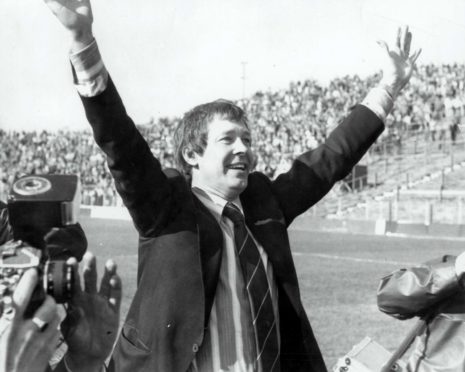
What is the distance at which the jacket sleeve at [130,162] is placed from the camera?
8.29ft

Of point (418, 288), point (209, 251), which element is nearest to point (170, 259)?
point (209, 251)

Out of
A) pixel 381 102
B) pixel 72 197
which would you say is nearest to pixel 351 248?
pixel 381 102

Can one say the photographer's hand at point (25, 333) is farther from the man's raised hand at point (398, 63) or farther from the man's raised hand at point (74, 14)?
the man's raised hand at point (398, 63)

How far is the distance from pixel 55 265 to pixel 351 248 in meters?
17.4

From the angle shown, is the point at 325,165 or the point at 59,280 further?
the point at 325,165

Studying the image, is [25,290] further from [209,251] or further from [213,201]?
[213,201]

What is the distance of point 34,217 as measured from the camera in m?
1.83

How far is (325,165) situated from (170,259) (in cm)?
79

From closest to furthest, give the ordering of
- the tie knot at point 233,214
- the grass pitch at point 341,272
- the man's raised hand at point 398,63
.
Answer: the tie knot at point 233,214 < the man's raised hand at point 398,63 < the grass pitch at point 341,272

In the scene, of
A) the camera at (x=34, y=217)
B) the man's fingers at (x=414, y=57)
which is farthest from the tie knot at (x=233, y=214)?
the camera at (x=34, y=217)

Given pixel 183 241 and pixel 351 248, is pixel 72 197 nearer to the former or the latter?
pixel 183 241

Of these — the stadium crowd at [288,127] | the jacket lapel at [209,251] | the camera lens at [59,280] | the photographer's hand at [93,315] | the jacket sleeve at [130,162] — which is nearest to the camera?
the camera lens at [59,280]

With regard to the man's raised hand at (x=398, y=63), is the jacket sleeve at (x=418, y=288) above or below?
below

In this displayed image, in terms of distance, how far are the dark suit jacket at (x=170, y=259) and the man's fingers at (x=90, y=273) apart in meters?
0.83
